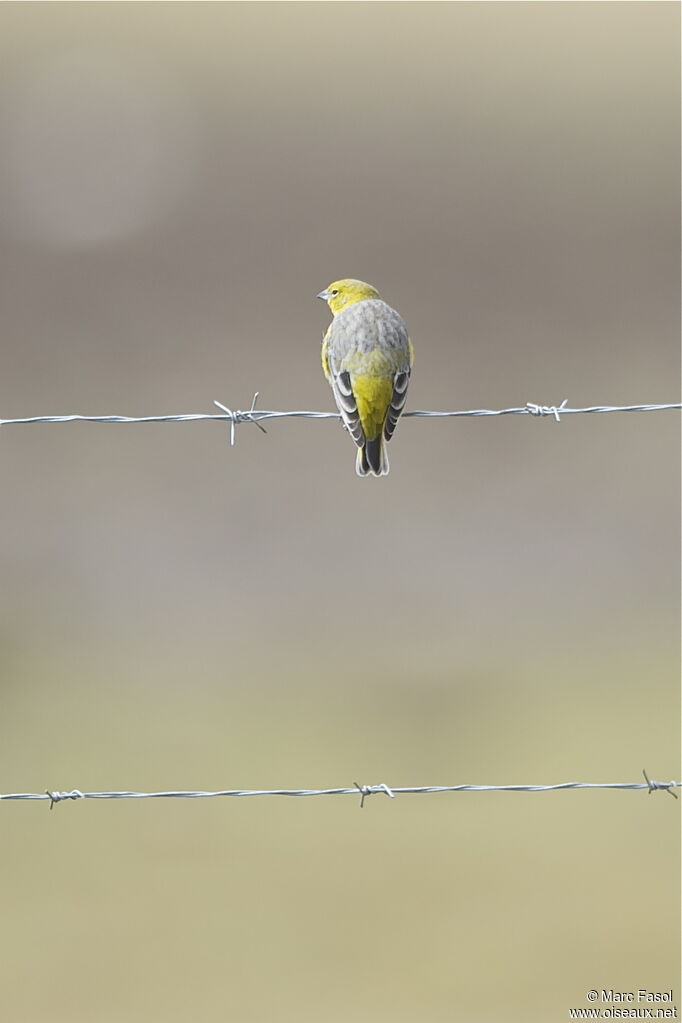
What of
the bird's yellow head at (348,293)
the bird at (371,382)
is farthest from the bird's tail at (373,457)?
the bird's yellow head at (348,293)

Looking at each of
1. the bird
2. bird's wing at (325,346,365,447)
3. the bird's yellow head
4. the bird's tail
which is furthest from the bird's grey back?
the bird's yellow head

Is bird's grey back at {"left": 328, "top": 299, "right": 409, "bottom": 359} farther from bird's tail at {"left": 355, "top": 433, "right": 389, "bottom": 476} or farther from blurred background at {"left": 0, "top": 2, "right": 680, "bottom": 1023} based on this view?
blurred background at {"left": 0, "top": 2, "right": 680, "bottom": 1023}

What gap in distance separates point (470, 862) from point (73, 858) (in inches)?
131

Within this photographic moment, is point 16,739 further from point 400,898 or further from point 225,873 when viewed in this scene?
point 400,898

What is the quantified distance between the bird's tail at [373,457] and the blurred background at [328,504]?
4.00 m

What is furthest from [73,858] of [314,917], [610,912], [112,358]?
[112,358]

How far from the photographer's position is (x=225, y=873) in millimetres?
10922

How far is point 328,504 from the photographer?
1858cm

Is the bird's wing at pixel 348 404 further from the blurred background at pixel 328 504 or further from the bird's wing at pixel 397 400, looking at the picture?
the blurred background at pixel 328 504

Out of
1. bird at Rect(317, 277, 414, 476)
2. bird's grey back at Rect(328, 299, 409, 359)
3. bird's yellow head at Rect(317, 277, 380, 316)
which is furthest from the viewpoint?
bird's yellow head at Rect(317, 277, 380, 316)

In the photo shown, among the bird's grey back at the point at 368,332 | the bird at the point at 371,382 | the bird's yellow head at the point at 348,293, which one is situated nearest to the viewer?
the bird at the point at 371,382

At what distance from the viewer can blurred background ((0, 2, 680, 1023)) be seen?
431 inches

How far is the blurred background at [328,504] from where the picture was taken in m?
10.9

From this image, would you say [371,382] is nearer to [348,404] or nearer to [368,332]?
[348,404]
